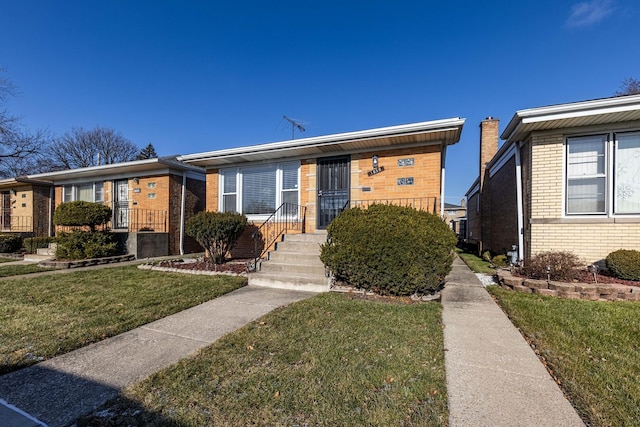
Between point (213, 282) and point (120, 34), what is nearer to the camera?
point (213, 282)

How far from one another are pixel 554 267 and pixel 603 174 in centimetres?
Result: 262

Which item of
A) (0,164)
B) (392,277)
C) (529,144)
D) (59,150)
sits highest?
(59,150)

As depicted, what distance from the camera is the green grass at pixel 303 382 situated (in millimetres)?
2018

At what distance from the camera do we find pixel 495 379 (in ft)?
8.27

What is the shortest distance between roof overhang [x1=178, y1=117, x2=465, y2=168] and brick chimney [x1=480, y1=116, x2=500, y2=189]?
6896 mm

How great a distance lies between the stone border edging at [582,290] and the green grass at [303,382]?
3005mm

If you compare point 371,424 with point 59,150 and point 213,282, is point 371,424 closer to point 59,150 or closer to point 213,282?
point 213,282

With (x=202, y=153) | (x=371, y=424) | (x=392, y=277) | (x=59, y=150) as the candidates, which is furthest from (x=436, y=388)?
(x=59, y=150)

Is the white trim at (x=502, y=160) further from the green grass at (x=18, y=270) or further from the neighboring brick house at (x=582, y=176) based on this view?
the green grass at (x=18, y=270)

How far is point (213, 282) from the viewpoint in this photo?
632 cm

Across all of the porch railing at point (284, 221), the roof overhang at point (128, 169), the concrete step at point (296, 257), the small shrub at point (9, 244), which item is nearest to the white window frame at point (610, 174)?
the concrete step at point (296, 257)

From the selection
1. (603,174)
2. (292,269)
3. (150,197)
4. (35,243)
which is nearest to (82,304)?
(292,269)

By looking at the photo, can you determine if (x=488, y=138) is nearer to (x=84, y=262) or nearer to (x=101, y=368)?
(x=101, y=368)

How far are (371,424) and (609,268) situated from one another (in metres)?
6.72
